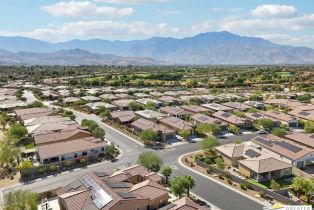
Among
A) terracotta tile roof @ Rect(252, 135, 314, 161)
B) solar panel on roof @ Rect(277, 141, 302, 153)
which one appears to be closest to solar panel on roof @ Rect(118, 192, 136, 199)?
terracotta tile roof @ Rect(252, 135, 314, 161)

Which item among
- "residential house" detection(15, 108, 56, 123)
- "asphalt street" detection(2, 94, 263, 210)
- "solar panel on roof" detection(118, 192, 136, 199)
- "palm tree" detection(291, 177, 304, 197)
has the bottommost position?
"asphalt street" detection(2, 94, 263, 210)

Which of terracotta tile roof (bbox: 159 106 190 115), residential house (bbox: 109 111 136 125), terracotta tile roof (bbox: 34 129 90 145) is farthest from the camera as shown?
terracotta tile roof (bbox: 159 106 190 115)

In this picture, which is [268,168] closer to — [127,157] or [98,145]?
[127,157]

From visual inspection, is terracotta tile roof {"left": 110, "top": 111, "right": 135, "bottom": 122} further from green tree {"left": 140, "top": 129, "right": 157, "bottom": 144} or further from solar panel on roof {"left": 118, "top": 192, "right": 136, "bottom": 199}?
solar panel on roof {"left": 118, "top": 192, "right": 136, "bottom": 199}

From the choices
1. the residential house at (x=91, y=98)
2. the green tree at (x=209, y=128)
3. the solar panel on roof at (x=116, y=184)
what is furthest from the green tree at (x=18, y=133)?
the residential house at (x=91, y=98)

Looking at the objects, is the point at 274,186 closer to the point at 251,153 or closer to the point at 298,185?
the point at 298,185

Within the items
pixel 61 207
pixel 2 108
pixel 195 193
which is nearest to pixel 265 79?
pixel 2 108

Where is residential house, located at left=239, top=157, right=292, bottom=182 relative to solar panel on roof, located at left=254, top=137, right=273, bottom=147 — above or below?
below
